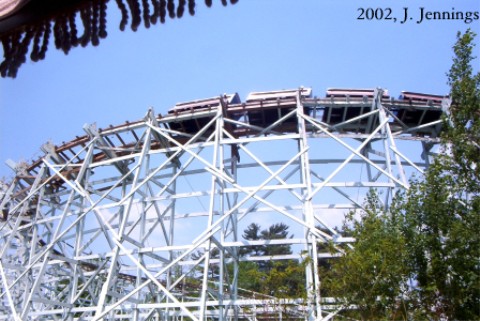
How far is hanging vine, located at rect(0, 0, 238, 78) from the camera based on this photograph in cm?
128

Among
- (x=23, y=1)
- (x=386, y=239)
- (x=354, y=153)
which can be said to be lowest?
(x=23, y=1)

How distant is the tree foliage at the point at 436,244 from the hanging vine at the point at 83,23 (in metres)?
5.83

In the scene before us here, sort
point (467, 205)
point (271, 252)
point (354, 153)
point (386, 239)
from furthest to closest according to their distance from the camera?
point (271, 252), point (354, 153), point (386, 239), point (467, 205)

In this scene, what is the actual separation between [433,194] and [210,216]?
17.8ft

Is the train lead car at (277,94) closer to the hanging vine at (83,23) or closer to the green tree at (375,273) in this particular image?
the green tree at (375,273)

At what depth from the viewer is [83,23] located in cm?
129

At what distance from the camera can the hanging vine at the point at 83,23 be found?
→ 4.19 feet

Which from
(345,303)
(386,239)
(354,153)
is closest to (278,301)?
(345,303)

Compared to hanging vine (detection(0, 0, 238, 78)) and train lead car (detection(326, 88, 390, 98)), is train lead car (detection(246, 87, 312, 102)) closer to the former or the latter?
train lead car (detection(326, 88, 390, 98))

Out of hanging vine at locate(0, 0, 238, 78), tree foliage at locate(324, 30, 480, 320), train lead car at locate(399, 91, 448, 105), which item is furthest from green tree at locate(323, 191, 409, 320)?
train lead car at locate(399, 91, 448, 105)

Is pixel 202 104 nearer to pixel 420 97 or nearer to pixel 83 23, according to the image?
pixel 420 97

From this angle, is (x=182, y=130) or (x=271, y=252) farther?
(x=271, y=252)

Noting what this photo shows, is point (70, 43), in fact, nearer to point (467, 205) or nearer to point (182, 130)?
point (467, 205)

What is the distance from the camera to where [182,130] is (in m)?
14.2
